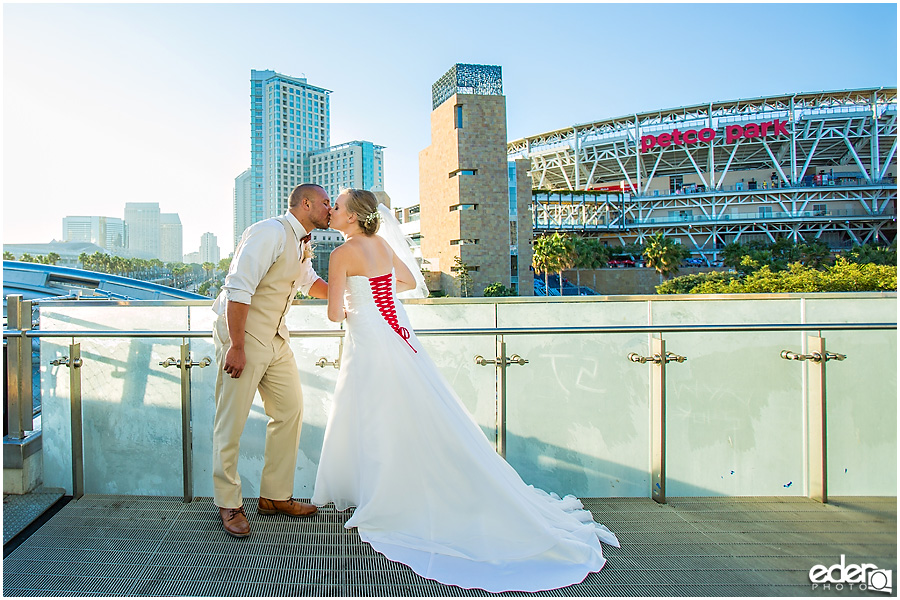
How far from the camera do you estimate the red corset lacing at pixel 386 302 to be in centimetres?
302

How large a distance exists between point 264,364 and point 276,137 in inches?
4587

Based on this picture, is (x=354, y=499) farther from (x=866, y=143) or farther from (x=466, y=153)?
(x=866, y=143)

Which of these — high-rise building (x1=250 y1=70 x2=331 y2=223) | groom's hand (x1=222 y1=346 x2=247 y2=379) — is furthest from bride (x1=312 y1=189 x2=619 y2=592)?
high-rise building (x1=250 y1=70 x2=331 y2=223)

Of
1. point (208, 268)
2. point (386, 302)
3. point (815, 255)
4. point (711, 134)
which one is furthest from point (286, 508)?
point (208, 268)

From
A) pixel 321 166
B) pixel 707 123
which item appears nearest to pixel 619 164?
pixel 707 123

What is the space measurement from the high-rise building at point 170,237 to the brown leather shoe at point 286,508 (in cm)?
11677

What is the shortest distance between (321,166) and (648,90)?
61.3 m

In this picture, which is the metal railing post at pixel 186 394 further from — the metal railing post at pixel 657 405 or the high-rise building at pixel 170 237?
the high-rise building at pixel 170 237

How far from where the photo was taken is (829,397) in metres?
3.53

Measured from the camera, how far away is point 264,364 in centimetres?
294

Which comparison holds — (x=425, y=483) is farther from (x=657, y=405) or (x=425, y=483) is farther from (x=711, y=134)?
(x=711, y=134)

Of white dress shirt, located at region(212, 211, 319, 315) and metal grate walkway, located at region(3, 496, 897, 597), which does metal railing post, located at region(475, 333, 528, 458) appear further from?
white dress shirt, located at region(212, 211, 319, 315)

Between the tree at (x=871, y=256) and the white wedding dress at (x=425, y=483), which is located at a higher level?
the tree at (x=871, y=256)

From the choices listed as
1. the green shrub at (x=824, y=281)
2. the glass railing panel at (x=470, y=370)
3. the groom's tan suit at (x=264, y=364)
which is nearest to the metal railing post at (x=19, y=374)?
the groom's tan suit at (x=264, y=364)
